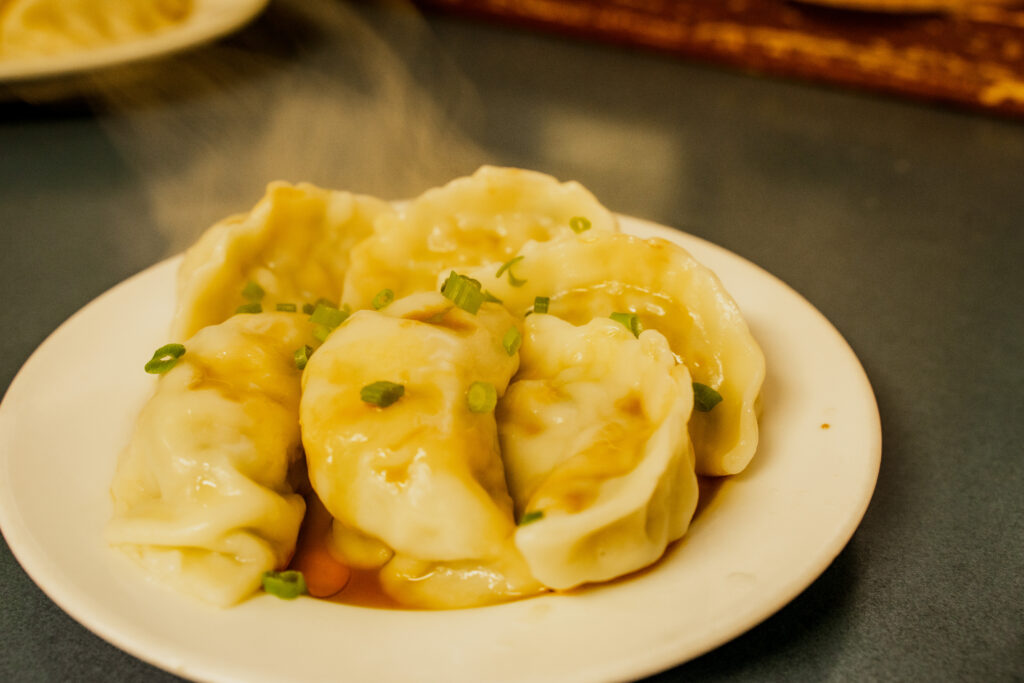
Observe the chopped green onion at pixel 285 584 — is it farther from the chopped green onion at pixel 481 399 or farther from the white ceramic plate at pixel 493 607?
the chopped green onion at pixel 481 399

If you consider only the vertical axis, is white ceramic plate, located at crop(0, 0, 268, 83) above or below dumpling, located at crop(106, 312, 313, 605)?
below

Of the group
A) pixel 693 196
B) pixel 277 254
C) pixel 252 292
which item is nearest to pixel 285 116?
pixel 693 196

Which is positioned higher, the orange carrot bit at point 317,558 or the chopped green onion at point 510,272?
the chopped green onion at point 510,272

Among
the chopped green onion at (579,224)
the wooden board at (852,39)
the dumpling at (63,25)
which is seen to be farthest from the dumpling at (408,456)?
the wooden board at (852,39)

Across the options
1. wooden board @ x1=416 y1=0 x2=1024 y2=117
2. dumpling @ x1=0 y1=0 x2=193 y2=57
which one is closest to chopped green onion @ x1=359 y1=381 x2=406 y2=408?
dumpling @ x1=0 y1=0 x2=193 y2=57

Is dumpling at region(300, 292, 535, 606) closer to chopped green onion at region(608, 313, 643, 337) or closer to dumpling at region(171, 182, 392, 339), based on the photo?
chopped green onion at region(608, 313, 643, 337)

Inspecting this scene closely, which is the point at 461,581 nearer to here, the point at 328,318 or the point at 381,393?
the point at 381,393
